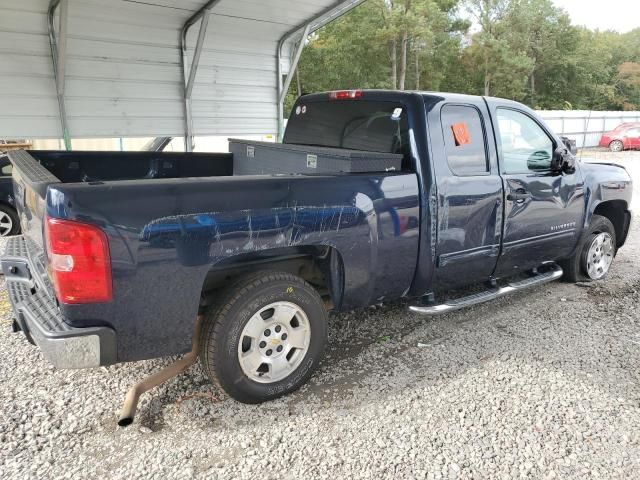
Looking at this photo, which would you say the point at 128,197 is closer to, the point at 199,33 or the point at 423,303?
the point at 423,303

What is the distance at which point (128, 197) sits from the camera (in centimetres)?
240

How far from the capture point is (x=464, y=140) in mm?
3811

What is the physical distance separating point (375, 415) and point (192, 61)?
7973 millimetres

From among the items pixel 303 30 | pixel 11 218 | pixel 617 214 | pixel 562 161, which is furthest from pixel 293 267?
pixel 303 30

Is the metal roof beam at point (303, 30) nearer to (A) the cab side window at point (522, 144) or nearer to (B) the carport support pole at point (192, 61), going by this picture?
(B) the carport support pole at point (192, 61)

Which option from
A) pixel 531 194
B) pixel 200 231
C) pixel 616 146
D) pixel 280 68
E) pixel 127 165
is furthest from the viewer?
pixel 616 146

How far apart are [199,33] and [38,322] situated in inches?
277

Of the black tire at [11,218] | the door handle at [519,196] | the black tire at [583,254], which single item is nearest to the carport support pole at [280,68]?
the black tire at [11,218]

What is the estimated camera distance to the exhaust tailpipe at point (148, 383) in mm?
2824

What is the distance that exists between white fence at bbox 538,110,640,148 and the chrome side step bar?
21139 mm

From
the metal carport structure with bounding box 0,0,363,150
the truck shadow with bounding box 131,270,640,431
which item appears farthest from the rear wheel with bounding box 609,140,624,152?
the truck shadow with bounding box 131,270,640,431

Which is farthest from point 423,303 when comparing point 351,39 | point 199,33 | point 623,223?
point 351,39

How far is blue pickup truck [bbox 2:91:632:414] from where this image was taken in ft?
7.97

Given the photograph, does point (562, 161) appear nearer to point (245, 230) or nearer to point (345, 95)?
point (345, 95)
